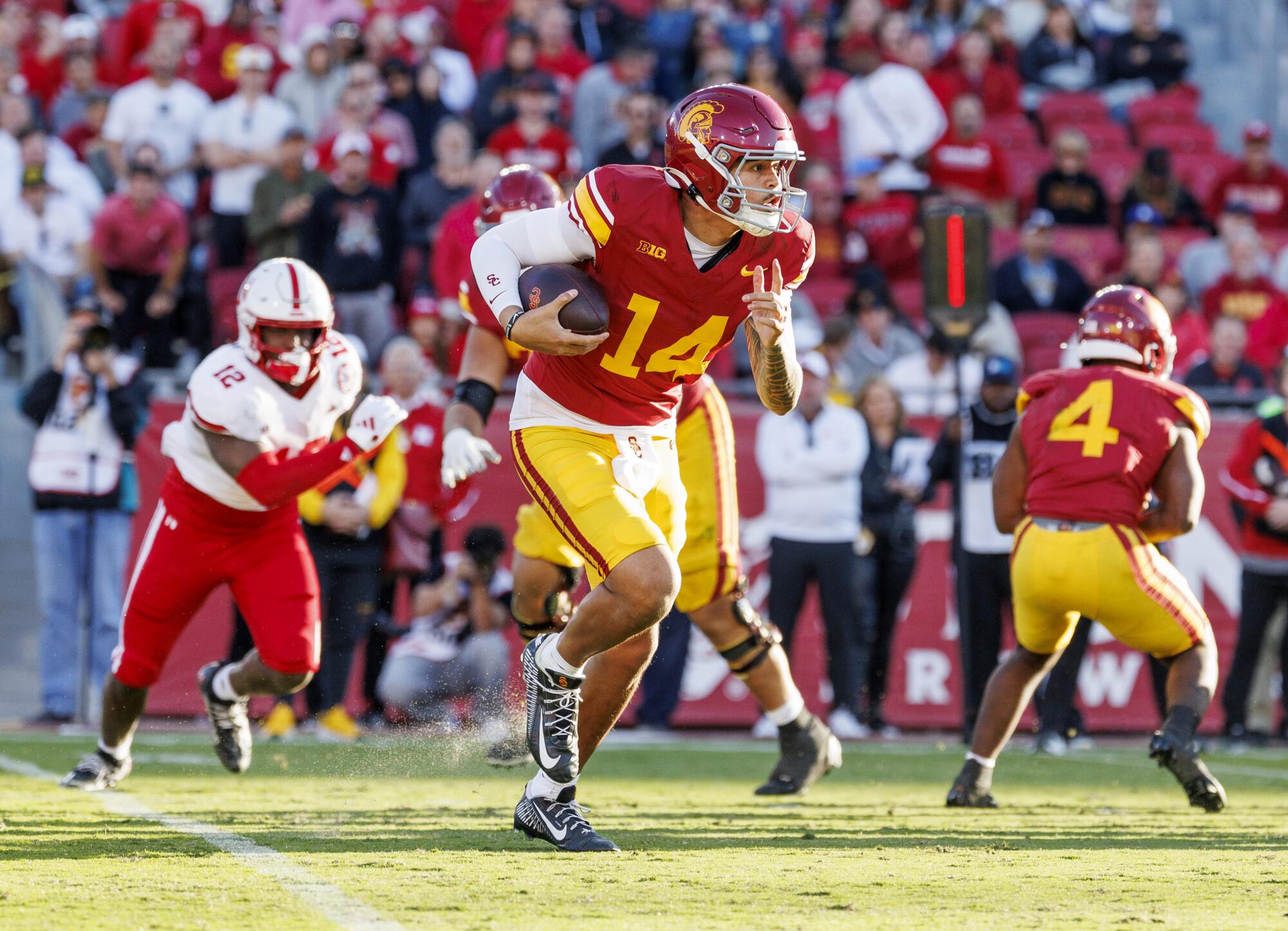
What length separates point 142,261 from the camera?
10742 mm

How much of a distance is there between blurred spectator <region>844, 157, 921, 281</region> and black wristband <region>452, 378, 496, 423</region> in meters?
6.60

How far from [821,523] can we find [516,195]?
139 inches

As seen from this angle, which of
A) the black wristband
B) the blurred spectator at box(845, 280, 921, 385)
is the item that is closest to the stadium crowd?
the blurred spectator at box(845, 280, 921, 385)

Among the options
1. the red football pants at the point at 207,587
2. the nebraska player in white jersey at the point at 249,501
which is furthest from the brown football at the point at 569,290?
the red football pants at the point at 207,587

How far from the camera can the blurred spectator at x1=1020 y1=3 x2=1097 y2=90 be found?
47.7 ft

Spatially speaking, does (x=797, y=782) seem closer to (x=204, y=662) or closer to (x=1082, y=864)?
(x=1082, y=864)

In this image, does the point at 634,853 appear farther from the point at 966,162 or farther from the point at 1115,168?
the point at 1115,168

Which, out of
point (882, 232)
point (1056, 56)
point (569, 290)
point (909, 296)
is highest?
point (1056, 56)

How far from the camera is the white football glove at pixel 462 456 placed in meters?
5.08

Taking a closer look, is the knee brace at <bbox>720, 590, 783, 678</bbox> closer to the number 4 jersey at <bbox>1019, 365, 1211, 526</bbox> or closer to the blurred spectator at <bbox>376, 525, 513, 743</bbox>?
the number 4 jersey at <bbox>1019, 365, 1211, 526</bbox>

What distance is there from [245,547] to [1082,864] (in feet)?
9.94

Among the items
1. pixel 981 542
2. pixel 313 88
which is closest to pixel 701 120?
pixel 981 542

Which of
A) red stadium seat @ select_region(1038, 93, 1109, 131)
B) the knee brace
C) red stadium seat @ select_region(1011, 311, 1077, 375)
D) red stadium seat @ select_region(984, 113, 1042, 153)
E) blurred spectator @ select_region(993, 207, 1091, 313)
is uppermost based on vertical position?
red stadium seat @ select_region(1038, 93, 1109, 131)

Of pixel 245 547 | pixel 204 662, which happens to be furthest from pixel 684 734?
pixel 245 547
